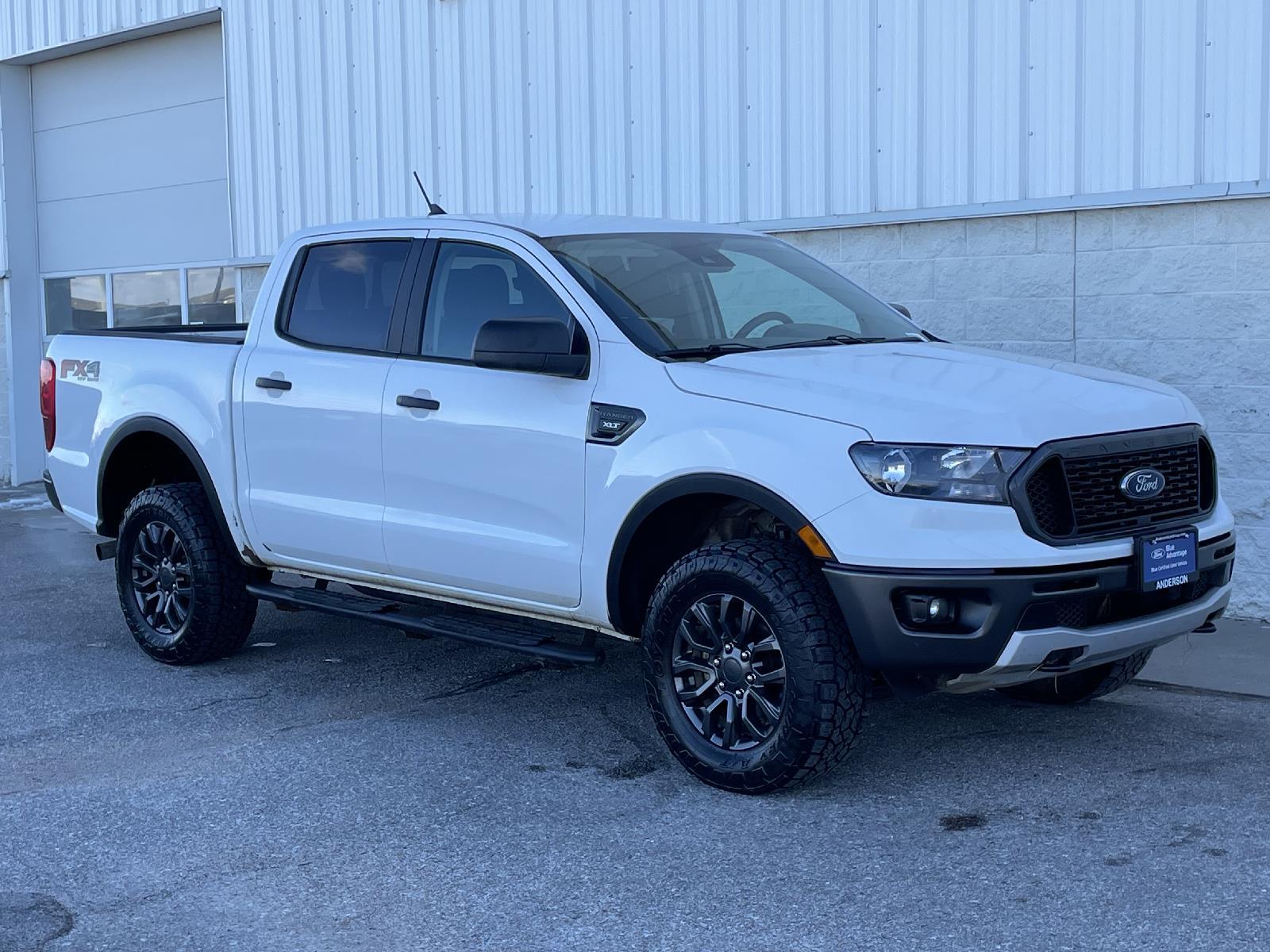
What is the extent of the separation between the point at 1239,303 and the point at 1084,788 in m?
3.60

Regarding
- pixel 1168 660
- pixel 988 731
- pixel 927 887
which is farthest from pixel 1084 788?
pixel 1168 660

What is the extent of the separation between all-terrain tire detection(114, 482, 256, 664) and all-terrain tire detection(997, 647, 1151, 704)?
10.9 ft

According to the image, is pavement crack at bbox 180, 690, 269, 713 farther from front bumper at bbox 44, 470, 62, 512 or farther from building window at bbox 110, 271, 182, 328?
building window at bbox 110, 271, 182, 328

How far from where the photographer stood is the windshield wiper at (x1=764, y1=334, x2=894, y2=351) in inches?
219

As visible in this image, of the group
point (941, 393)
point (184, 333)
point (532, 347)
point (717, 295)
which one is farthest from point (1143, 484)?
point (184, 333)

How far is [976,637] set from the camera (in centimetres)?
455

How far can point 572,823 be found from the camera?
479 cm

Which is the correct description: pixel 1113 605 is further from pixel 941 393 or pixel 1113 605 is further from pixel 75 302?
pixel 75 302

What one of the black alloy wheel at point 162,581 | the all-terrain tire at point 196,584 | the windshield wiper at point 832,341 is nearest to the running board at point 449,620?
the all-terrain tire at point 196,584

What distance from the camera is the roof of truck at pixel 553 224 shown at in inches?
236

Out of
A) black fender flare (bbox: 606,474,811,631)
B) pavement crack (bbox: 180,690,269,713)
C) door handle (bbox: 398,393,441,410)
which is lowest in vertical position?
pavement crack (bbox: 180,690,269,713)

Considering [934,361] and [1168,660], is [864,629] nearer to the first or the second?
[934,361]

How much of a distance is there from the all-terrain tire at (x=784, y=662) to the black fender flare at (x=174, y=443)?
2.49m

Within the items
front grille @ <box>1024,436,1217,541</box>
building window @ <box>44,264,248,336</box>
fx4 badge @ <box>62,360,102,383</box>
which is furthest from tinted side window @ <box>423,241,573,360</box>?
building window @ <box>44,264,248,336</box>
